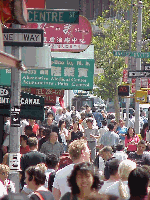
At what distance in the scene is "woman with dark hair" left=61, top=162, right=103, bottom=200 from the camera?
20.7ft

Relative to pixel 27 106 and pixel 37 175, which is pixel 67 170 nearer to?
pixel 37 175

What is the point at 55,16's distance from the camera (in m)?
9.87

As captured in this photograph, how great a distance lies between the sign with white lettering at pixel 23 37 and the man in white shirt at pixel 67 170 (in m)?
1.58

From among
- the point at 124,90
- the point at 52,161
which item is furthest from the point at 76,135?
the point at 52,161

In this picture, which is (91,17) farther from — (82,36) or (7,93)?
(7,93)

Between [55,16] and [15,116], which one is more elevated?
[55,16]

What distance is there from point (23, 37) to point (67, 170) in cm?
A: 210

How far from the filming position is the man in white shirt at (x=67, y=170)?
7996 mm

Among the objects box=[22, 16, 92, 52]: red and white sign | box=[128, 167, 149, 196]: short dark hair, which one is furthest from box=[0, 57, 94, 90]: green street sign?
box=[128, 167, 149, 196]: short dark hair

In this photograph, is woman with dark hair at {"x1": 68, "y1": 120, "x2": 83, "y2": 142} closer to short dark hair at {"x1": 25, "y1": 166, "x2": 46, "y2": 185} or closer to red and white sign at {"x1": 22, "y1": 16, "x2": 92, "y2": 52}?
red and white sign at {"x1": 22, "y1": 16, "x2": 92, "y2": 52}

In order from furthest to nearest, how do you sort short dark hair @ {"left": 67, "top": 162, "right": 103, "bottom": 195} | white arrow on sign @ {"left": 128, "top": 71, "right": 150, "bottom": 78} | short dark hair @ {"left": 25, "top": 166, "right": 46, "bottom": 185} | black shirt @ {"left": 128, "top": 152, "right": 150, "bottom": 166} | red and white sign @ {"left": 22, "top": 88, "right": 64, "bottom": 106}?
1. white arrow on sign @ {"left": 128, "top": 71, "right": 150, "bottom": 78}
2. red and white sign @ {"left": 22, "top": 88, "right": 64, "bottom": 106}
3. black shirt @ {"left": 128, "top": 152, "right": 150, "bottom": 166}
4. short dark hair @ {"left": 25, "top": 166, "right": 46, "bottom": 185}
5. short dark hair @ {"left": 67, "top": 162, "right": 103, "bottom": 195}

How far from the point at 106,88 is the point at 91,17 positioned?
27.5 meters

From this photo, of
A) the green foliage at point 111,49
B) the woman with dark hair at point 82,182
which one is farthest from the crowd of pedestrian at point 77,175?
the green foliage at point 111,49

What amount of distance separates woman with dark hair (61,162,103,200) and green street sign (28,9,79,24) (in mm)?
3783
